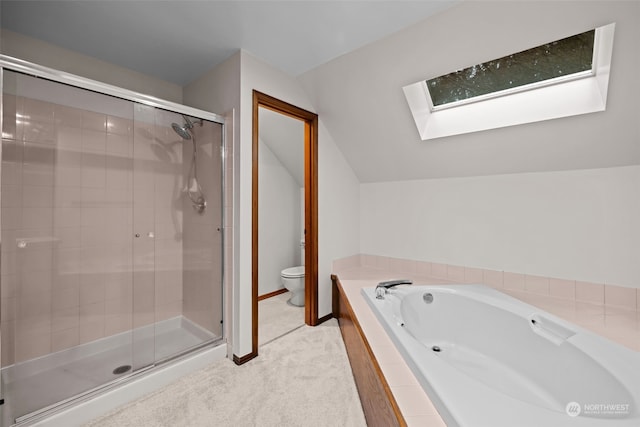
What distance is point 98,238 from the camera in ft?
7.13

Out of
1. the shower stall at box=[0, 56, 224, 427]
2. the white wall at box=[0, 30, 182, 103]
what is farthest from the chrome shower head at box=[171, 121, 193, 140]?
the white wall at box=[0, 30, 182, 103]

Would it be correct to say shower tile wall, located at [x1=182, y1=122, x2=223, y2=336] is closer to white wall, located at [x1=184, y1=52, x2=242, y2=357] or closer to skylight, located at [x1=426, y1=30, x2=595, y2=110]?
white wall, located at [x1=184, y1=52, x2=242, y2=357]

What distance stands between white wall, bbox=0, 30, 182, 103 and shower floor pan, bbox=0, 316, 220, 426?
2.02 m

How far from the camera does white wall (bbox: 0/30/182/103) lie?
191 cm

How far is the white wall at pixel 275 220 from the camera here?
140 inches

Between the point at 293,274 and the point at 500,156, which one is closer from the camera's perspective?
the point at 500,156

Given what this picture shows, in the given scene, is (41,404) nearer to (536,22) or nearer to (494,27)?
(494,27)

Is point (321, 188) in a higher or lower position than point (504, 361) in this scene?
higher

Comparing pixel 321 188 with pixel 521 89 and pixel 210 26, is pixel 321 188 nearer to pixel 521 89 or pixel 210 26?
pixel 210 26

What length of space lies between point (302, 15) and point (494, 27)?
3.65ft

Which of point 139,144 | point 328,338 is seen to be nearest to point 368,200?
point 328,338

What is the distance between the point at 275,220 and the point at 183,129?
5.80ft

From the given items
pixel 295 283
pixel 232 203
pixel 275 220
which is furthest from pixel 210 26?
pixel 295 283

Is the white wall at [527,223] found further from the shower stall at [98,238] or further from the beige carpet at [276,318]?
the shower stall at [98,238]
